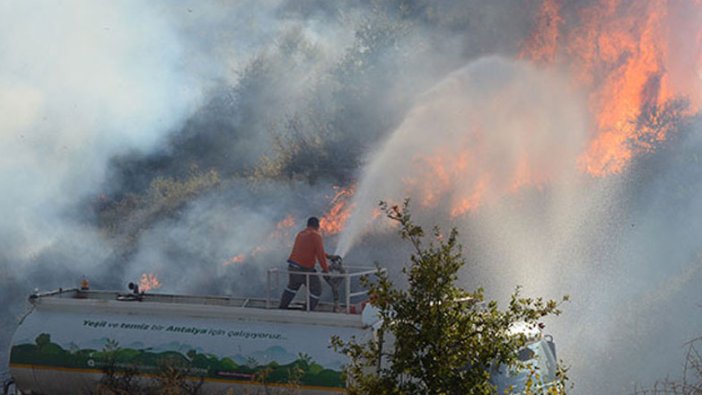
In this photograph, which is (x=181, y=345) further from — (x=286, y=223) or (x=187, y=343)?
(x=286, y=223)

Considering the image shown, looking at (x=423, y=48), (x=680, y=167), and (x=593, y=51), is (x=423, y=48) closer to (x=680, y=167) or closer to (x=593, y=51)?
(x=593, y=51)

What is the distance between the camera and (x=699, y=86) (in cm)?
2780

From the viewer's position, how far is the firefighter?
13805mm

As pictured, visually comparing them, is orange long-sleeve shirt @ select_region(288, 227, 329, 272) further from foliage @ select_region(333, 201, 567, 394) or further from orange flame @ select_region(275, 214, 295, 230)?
orange flame @ select_region(275, 214, 295, 230)

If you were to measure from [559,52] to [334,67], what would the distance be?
12506mm

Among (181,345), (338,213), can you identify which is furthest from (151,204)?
(181,345)

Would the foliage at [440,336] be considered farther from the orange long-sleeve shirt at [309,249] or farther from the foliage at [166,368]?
the orange long-sleeve shirt at [309,249]

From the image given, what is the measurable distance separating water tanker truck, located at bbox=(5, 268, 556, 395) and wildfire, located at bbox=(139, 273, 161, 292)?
11.9m

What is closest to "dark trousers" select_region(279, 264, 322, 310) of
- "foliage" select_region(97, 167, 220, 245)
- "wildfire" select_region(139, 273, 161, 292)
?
"wildfire" select_region(139, 273, 161, 292)

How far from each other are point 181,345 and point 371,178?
16.8m

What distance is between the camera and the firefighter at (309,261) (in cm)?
1380

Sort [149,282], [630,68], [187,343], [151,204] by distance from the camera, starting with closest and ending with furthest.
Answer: [187,343]
[630,68]
[149,282]
[151,204]

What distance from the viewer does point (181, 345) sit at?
13.2 metres

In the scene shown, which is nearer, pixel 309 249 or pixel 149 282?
pixel 309 249
